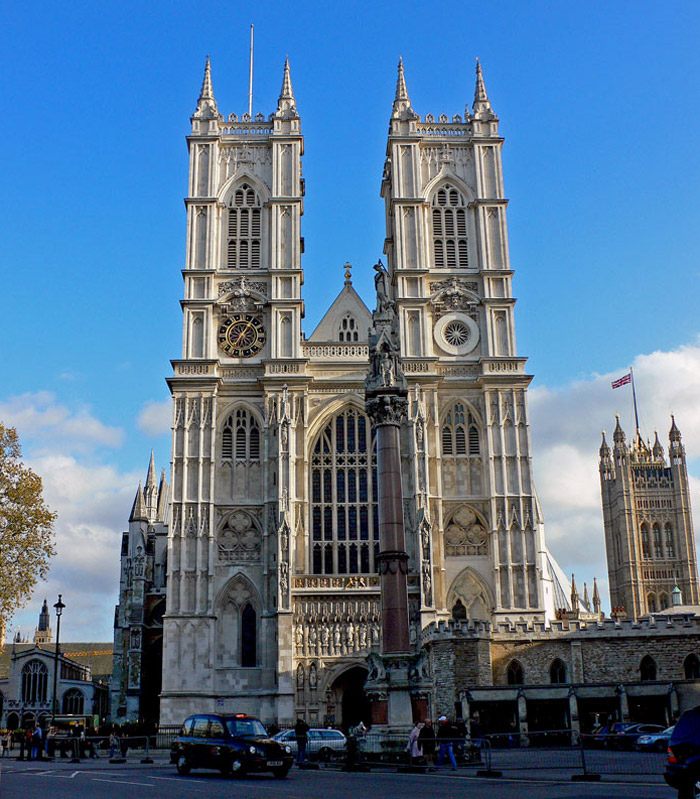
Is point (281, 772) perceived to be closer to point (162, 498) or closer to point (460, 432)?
point (460, 432)

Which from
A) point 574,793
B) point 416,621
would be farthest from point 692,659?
point 574,793

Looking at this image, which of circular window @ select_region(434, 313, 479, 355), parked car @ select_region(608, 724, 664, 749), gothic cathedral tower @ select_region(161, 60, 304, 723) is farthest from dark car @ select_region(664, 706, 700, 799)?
circular window @ select_region(434, 313, 479, 355)

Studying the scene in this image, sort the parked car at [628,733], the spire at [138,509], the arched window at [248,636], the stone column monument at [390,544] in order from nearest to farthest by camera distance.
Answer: the stone column monument at [390,544] < the parked car at [628,733] < the arched window at [248,636] < the spire at [138,509]

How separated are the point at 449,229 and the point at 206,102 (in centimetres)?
1502

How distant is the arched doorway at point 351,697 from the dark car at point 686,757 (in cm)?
3376

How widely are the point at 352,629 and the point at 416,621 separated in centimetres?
292

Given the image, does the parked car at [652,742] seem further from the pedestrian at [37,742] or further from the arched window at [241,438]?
the arched window at [241,438]

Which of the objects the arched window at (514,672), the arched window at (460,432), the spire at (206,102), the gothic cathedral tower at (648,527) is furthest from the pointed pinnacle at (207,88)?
the gothic cathedral tower at (648,527)

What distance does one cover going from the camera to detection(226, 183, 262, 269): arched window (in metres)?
51.7

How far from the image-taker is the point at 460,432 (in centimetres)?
4869

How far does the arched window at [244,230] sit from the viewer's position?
51.7 m

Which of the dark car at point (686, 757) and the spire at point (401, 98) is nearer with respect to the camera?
the dark car at point (686, 757)

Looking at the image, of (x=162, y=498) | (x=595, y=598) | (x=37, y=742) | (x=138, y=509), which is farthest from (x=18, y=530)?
(x=595, y=598)

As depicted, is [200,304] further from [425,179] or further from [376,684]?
[376,684]
